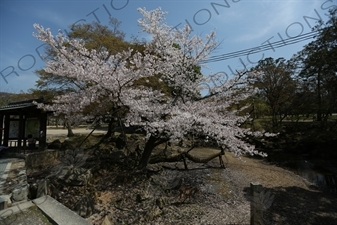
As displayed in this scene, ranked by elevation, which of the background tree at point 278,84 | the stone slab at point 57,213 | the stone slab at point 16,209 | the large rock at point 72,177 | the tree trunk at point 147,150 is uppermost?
the background tree at point 278,84

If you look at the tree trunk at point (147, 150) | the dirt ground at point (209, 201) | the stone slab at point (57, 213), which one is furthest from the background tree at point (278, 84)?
the stone slab at point (57, 213)

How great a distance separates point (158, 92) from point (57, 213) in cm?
458

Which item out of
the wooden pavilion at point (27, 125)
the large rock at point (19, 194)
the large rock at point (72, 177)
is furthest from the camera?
the wooden pavilion at point (27, 125)

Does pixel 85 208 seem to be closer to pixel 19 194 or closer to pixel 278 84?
pixel 19 194

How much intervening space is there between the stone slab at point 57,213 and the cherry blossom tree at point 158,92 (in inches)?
98.0

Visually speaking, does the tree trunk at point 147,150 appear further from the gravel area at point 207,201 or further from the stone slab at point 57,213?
the stone slab at point 57,213

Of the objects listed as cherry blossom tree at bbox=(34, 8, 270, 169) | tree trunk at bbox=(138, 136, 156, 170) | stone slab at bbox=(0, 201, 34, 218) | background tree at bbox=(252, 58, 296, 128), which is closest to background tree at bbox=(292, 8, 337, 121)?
background tree at bbox=(252, 58, 296, 128)

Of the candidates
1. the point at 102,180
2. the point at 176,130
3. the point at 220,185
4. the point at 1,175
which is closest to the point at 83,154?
the point at 102,180

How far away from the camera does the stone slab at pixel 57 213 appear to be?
3654 mm

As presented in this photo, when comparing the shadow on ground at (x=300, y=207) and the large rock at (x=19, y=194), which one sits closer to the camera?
the large rock at (x=19, y=194)

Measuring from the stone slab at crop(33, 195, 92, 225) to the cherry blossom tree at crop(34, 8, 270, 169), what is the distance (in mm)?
2488

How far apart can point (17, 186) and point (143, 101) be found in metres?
3.88

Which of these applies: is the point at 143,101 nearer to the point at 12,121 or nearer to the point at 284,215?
the point at 284,215

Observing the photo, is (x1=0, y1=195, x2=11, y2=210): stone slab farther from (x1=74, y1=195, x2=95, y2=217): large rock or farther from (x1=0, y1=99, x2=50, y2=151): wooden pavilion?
(x1=0, y1=99, x2=50, y2=151): wooden pavilion
